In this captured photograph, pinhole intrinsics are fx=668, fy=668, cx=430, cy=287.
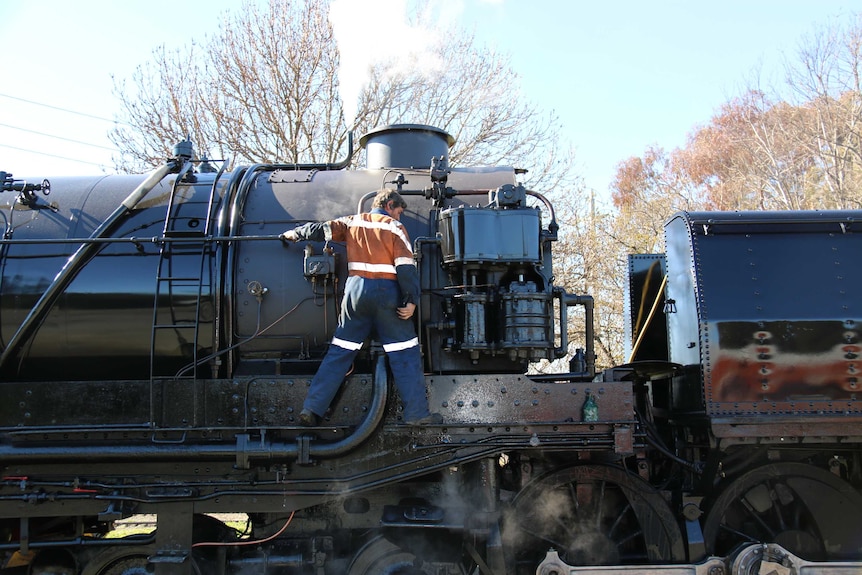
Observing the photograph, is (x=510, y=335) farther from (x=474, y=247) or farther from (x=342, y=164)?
(x=342, y=164)

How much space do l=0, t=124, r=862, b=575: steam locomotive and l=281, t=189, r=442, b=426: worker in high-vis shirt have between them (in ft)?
0.48

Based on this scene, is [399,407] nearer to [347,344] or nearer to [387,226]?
[347,344]

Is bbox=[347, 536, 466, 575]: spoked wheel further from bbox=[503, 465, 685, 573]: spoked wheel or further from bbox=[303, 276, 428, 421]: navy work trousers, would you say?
bbox=[303, 276, 428, 421]: navy work trousers

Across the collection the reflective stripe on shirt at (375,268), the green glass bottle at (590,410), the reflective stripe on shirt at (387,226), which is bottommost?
the green glass bottle at (590,410)

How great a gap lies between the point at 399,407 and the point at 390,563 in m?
1.12

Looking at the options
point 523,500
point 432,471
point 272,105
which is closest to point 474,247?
point 432,471

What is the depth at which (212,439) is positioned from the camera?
4738 mm

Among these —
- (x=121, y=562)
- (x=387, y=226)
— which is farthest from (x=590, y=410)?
(x=121, y=562)

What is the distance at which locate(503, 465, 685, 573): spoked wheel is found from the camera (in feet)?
16.1

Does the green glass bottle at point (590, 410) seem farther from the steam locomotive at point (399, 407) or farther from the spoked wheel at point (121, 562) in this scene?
the spoked wheel at point (121, 562)

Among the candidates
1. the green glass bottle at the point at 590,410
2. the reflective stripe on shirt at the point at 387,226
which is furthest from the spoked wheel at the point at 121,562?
the green glass bottle at the point at 590,410

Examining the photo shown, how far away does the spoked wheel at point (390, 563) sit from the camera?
15.6ft

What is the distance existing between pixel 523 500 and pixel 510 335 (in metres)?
1.27

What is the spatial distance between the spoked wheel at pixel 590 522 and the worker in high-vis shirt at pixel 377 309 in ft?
3.64
